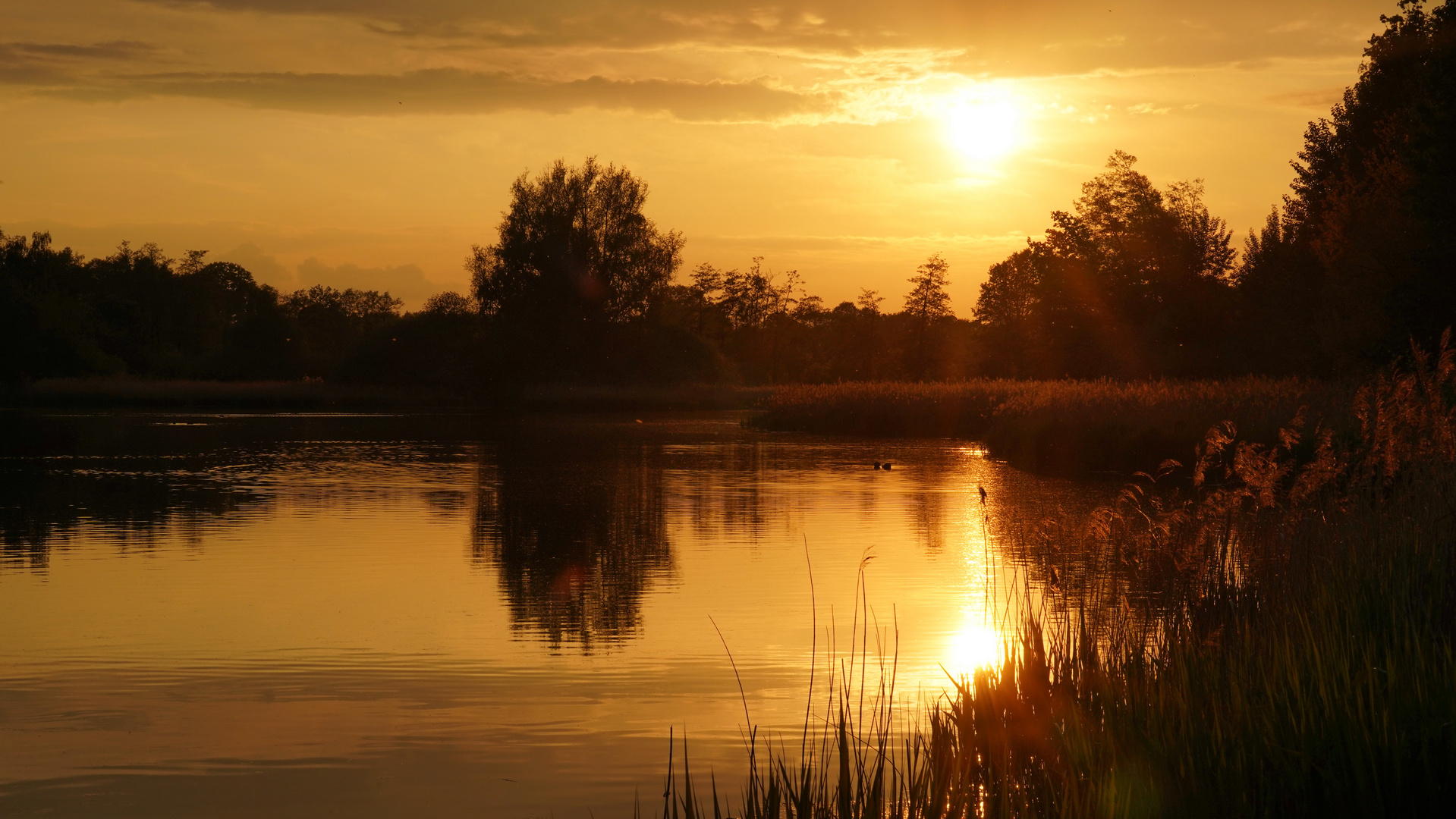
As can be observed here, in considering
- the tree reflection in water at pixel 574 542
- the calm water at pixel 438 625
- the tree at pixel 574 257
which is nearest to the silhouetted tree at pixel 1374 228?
the calm water at pixel 438 625

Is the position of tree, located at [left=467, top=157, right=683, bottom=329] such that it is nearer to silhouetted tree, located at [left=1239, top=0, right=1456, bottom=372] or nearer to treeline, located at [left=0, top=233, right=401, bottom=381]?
treeline, located at [left=0, top=233, right=401, bottom=381]

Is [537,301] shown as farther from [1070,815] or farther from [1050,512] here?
[1070,815]

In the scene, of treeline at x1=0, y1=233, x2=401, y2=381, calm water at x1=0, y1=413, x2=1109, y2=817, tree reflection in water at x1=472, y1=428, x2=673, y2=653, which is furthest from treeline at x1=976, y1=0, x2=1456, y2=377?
treeline at x1=0, y1=233, x2=401, y2=381

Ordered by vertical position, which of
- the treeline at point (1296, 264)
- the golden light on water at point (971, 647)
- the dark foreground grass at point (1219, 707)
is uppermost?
the treeline at point (1296, 264)

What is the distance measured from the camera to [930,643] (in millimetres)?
8383

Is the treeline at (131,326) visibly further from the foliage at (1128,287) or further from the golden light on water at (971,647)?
the golden light on water at (971,647)

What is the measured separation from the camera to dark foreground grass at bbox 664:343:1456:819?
4176 mm

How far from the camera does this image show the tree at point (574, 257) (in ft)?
220

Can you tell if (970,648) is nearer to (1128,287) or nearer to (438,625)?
(438,625)

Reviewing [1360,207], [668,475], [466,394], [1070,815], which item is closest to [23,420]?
[466,394]

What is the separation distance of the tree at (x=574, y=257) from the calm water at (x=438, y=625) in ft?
151

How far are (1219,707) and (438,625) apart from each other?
5728mm

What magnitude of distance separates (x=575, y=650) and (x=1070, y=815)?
4.67 m

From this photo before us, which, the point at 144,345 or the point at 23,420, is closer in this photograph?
the point at 23,420
